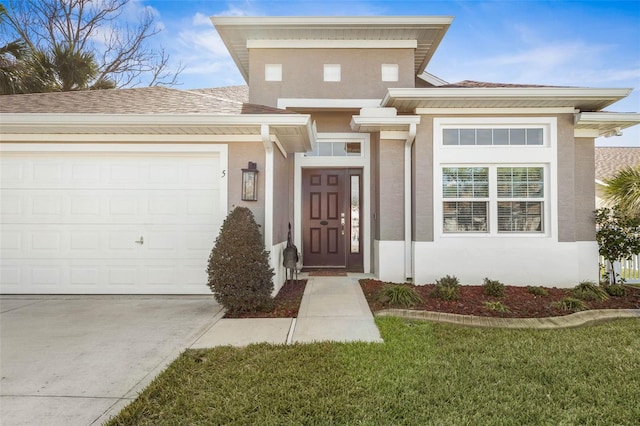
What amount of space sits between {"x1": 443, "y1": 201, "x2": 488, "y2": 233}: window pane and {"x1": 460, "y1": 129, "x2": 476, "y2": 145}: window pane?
3.77 ft

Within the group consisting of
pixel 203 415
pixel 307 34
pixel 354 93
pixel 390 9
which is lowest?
pixel 203 415

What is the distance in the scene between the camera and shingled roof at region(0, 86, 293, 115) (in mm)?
5707

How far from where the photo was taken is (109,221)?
5.95 meters

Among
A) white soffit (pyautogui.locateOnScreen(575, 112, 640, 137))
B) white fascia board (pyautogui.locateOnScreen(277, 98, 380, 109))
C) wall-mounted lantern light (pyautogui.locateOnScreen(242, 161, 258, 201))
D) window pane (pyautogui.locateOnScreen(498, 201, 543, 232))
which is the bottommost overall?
window pane (pyautogui.locateOnScreen(498, 201, 543, 232))

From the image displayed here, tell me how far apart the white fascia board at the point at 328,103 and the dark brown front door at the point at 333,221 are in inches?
59.8

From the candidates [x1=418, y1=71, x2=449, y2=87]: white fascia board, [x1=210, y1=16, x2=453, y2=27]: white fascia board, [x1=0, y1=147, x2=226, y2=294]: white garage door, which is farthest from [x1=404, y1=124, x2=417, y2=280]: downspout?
[x1=418, y1=71, x2=449, y2=87]: white fascia board

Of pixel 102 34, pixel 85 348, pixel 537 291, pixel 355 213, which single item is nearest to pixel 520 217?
pixel 537 291

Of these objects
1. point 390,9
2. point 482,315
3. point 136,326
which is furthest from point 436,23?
point 136,326

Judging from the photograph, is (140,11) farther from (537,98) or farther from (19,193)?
(537,98)

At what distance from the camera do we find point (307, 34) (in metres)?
8.09

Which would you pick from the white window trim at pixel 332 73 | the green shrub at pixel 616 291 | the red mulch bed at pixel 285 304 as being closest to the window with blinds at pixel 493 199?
the green shrub at pixel 616 291

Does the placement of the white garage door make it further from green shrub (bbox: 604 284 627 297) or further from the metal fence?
the metal fence

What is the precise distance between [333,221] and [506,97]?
4418mm

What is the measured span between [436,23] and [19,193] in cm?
880
